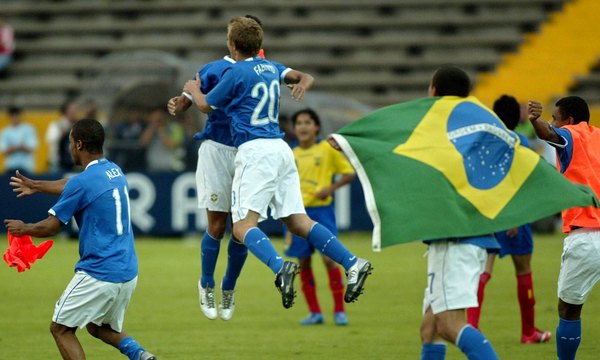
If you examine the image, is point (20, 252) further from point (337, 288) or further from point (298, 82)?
point (337, 288)

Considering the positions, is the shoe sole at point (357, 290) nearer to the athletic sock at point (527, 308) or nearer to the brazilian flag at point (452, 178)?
the brazilian flag at point (452, 178)

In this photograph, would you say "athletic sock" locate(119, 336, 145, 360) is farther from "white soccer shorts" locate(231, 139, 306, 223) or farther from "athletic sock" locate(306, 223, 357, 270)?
"athletic sock" locate(306, 223, 357, 270)

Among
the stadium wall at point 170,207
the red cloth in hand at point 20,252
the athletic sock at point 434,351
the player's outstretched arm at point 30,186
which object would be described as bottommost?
the stadium wall at point 170,207

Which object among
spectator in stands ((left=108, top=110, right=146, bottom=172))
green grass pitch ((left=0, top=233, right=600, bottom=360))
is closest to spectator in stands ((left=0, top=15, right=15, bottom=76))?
spectator in stands ((left=108, top=110, right=146, bottom=172))

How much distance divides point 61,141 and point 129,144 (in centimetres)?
130

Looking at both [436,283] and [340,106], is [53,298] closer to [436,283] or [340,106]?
[436,283]

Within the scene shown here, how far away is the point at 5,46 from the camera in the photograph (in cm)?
2898

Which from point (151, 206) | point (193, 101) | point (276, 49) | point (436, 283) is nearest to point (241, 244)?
point (193, 101)

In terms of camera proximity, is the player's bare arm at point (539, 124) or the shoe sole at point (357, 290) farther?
the shoe sole at point (357, 290)

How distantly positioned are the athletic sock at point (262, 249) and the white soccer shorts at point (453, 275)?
66.2 inches

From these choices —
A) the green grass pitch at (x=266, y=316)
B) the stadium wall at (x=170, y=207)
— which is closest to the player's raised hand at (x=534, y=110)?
the green grass pitch at (x=266, y=316)

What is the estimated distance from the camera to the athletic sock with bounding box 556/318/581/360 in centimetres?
860

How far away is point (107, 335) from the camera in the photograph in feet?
27.3

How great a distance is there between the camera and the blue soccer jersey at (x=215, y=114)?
9266 mm
